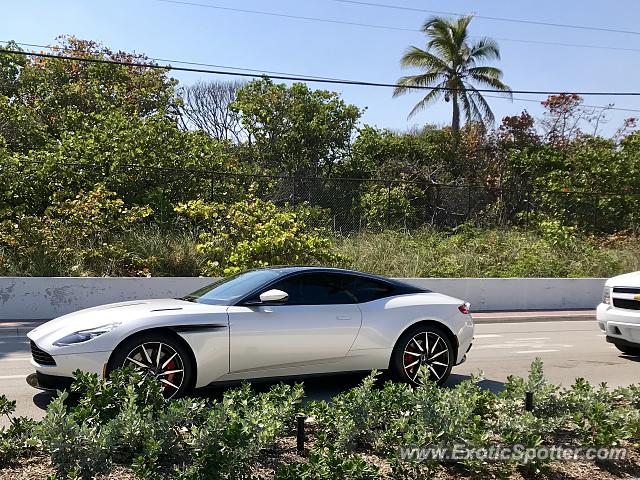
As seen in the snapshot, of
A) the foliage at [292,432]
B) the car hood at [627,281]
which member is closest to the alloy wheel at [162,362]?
the foliage at [292,432]

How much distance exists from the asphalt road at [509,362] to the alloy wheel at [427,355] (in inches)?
22.5

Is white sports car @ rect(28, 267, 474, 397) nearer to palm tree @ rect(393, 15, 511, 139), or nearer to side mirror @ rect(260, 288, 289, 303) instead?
side mirror @ rect(260, 288, 289, 303)

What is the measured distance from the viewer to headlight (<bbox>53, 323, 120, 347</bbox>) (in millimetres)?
6164

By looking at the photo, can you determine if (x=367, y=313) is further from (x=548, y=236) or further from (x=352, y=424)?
(x=548, y=236)

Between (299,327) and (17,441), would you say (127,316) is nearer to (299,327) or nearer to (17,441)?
(299,327)

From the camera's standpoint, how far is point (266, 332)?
673 centimetres

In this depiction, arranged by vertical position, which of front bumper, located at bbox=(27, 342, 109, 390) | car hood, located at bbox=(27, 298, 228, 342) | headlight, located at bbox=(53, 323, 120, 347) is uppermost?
car hood, located at bbox=(27, 298, 228, 342)

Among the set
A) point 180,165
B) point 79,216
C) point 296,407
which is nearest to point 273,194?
point 180,165

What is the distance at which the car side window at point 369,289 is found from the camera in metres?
7.56

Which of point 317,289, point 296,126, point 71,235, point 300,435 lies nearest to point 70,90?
point 296,126

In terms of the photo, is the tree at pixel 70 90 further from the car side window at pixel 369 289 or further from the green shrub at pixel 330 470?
the green shrub at pixel 330 470

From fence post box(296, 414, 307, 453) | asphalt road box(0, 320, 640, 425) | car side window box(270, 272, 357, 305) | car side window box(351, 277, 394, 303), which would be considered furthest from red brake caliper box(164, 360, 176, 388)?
Answer: car side window box(351, 277, 394, 303)

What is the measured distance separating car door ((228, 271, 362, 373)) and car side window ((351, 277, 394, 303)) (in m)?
0.12

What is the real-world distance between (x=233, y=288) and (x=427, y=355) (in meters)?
2.30
